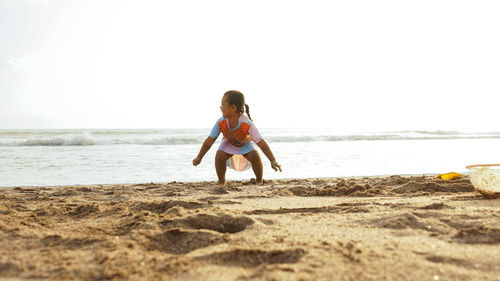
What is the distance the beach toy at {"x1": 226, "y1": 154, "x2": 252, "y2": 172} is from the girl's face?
649 mm

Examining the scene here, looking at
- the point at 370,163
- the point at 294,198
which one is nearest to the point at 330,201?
the point at 294,198

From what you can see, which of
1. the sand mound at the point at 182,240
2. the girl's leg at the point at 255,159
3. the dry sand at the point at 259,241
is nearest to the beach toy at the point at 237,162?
the girl's leg at the point at 255,159

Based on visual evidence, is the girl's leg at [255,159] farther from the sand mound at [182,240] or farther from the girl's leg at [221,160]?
the sand mound at [182,240]

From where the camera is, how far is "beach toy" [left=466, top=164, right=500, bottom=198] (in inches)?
123

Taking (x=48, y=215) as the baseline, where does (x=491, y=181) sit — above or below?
above

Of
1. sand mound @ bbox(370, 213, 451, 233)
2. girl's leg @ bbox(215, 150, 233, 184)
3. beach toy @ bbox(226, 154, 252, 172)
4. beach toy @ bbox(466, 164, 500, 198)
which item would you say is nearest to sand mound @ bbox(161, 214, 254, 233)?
sand mound @ bbox(370, 213, 451, 233)

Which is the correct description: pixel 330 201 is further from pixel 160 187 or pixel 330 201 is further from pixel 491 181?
pixel 160 187

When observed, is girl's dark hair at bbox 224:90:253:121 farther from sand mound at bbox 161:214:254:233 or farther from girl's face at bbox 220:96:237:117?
sand mound at bbox 161:214:254:233

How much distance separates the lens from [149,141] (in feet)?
54.4

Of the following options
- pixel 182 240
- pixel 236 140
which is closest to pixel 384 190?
pixel 236 140

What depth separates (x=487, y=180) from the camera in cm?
316

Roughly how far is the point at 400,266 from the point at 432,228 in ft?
2.27

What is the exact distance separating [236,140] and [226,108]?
0.44m

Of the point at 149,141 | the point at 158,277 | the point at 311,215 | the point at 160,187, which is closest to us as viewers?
the point at 158,277
